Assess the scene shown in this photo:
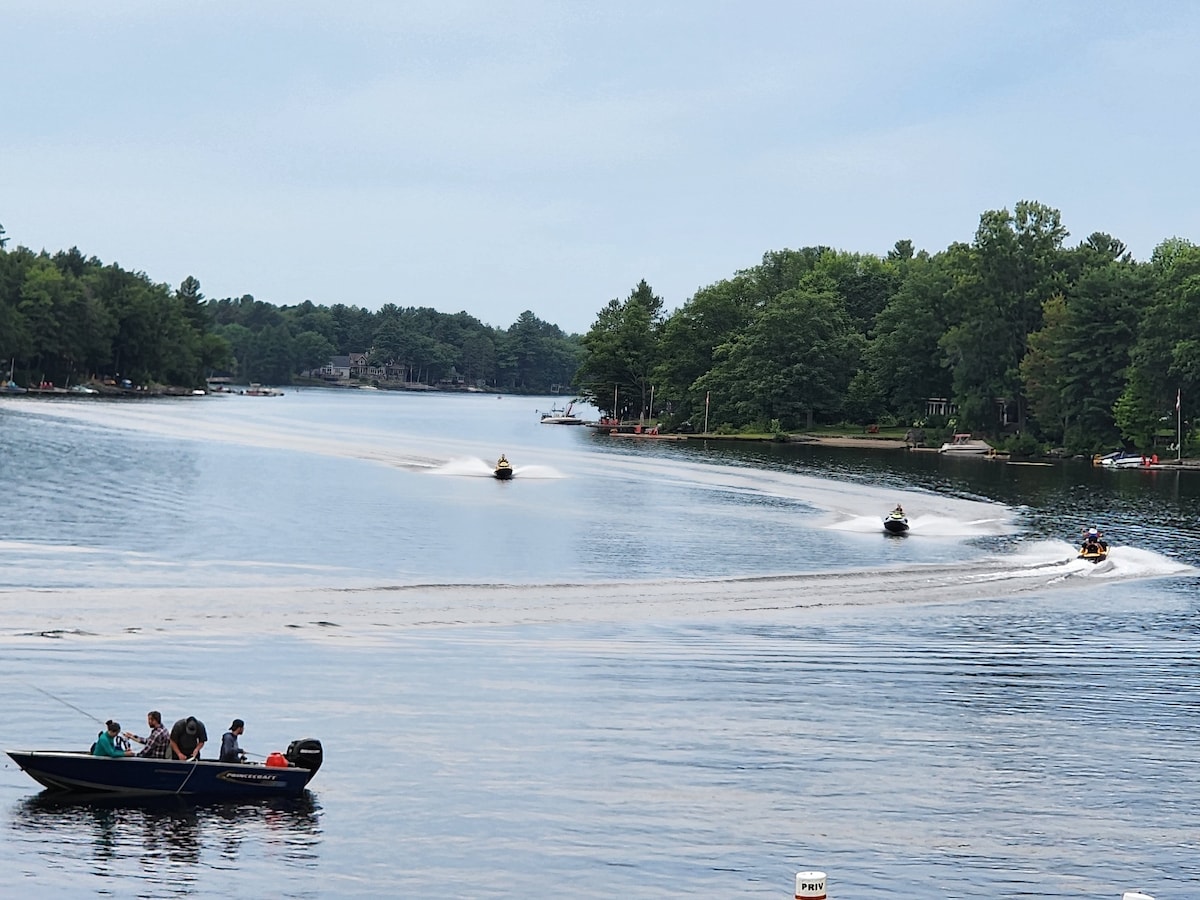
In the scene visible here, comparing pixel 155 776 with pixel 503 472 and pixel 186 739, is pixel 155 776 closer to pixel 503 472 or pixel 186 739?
pixel 186 739

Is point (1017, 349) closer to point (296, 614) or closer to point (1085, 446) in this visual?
Answer: point (1085, 446)

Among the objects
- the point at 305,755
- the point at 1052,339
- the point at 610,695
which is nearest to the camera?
the point at 305,755

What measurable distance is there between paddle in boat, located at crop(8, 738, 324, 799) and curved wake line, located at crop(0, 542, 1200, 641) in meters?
15.0

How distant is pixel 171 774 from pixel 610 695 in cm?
1390

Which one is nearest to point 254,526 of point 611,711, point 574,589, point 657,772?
point 574,589

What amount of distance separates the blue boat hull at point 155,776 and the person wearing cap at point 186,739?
32cm

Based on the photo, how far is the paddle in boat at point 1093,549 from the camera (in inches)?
2958

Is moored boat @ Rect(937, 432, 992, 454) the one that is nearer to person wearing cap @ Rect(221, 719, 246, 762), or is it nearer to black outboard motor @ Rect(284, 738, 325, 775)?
black outboard motor @ Rect(284, 738, 325, 775)

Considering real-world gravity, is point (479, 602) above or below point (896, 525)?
below

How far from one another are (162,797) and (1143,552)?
2383 inches

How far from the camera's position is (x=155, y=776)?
33094mm

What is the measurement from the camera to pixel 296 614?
176 feet

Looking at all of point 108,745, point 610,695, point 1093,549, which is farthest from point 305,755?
point 1093,549

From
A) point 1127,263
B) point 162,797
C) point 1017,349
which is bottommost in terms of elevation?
point 162,797
